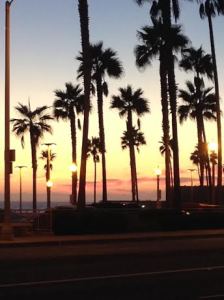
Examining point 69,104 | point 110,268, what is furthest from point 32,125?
point 110,268

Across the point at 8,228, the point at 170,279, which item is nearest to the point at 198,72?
the point at 8,228

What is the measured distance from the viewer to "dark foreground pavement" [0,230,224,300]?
42.0ft

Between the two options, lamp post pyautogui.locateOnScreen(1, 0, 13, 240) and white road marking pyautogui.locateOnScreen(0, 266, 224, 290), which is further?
lamp post pyautogui.locateOnScreen(1, 0, 13, 240)

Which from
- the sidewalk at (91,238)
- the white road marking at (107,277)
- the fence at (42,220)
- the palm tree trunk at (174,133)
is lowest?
the white road marking at (107,277)

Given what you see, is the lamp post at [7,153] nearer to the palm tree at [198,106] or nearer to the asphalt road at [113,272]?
the asphalt road at [113,272]

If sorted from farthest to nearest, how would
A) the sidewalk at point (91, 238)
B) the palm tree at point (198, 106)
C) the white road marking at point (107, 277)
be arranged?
the palm tree at point (198, 106) < the sidewalk at point (91, 238) < the white road marking at point (107, 277)

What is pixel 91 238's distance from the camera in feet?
93.8

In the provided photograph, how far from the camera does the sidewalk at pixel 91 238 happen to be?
86.8 feet

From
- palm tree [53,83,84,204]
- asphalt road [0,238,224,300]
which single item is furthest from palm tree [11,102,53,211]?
asphalt road [0,238,224,300]

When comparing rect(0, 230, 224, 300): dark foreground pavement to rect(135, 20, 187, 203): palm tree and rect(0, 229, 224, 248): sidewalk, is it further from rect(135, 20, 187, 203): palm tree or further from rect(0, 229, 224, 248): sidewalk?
rect(135, 20, 187, 203): palm tree

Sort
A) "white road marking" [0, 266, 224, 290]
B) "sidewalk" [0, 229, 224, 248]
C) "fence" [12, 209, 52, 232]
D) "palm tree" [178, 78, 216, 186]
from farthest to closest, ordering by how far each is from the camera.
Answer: "palm tree" [178, 78, 216, 186] → "fence" [12, 209, 52, 232] → "sidewalk" [0, 229, 224, 248] → "white road marking" [0, 266, 224, 290]

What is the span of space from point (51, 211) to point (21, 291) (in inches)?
727

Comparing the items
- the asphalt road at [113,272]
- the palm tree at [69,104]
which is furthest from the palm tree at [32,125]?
the asphalt road at [113,272]

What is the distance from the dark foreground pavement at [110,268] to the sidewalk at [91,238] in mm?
41
